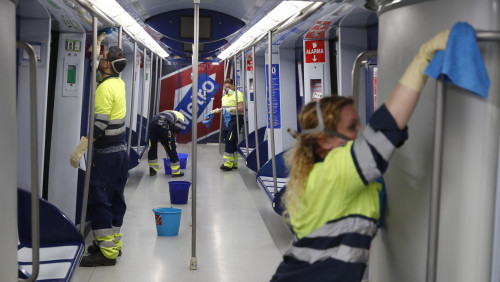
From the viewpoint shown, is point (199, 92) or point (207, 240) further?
point (199, 92)

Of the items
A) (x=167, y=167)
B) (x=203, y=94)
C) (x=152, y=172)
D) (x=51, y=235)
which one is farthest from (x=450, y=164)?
(x=203, y=94)

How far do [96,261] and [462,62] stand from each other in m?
3.88

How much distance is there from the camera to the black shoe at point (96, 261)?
4934mm

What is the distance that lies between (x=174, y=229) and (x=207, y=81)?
10400mm

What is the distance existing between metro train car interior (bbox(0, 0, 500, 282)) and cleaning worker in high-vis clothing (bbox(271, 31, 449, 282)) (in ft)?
0.13

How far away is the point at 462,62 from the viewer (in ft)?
6.05

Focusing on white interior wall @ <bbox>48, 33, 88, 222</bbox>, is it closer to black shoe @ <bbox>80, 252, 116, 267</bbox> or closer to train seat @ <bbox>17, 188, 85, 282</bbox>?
black shoe @ <bbox>80, 252, 116, 267</bbox>

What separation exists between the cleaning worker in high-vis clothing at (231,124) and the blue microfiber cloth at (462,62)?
8522 millimetres

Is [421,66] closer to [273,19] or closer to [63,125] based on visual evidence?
[273,19]

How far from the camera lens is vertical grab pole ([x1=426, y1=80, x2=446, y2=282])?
1977 millimetres

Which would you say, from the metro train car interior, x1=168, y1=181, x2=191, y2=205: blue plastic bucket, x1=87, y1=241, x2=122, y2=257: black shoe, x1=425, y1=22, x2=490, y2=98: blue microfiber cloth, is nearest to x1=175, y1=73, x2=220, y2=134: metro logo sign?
the metro train car interior

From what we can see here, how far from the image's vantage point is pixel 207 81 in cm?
1609

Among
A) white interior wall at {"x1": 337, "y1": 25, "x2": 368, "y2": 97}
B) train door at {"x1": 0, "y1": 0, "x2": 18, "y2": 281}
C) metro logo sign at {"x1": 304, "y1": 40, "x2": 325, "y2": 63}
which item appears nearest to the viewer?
train door at {"x1": 0, "y1": 0, "x2": 18, "y2": 281}

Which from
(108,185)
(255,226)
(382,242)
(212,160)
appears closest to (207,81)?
(212,160)
